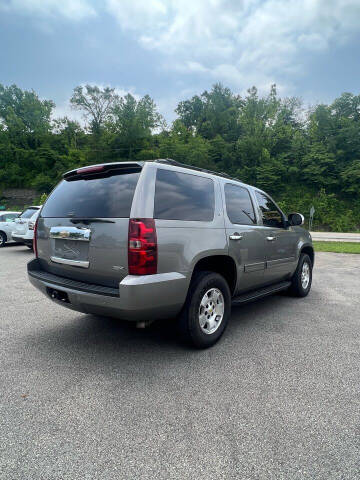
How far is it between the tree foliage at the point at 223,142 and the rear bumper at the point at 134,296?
35223 mm

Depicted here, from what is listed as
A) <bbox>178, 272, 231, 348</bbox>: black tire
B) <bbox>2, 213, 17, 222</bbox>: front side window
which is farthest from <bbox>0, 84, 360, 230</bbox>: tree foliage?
<bbox>178, 272, 231, 348</bbox>: black tire

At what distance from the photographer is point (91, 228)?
2693 mm

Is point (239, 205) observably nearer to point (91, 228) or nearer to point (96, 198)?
point (96, 198)

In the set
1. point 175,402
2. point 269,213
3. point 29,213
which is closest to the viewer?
point 175,402

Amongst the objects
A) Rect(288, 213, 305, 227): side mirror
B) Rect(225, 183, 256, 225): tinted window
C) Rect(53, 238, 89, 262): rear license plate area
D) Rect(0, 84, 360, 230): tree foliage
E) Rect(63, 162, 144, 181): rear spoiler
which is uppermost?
Rect(0, 84, 360, 230): tree foliage

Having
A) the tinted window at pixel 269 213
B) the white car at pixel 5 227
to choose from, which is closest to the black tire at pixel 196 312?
the tinted window at pixel 269 213

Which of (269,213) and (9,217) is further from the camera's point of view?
(9,217)

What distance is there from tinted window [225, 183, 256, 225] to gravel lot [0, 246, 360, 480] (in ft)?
4.60

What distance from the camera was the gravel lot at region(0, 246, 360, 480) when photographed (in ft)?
5.43

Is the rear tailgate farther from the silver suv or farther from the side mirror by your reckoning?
the side mirror

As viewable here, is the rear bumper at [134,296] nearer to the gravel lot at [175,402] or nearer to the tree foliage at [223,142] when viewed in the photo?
the gravel lot at [175,402]

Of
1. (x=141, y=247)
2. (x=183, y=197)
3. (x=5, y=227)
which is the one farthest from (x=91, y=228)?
(x=5, y=227)

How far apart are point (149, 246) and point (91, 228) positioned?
2.02 ft

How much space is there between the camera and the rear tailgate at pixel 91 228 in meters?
2.55
